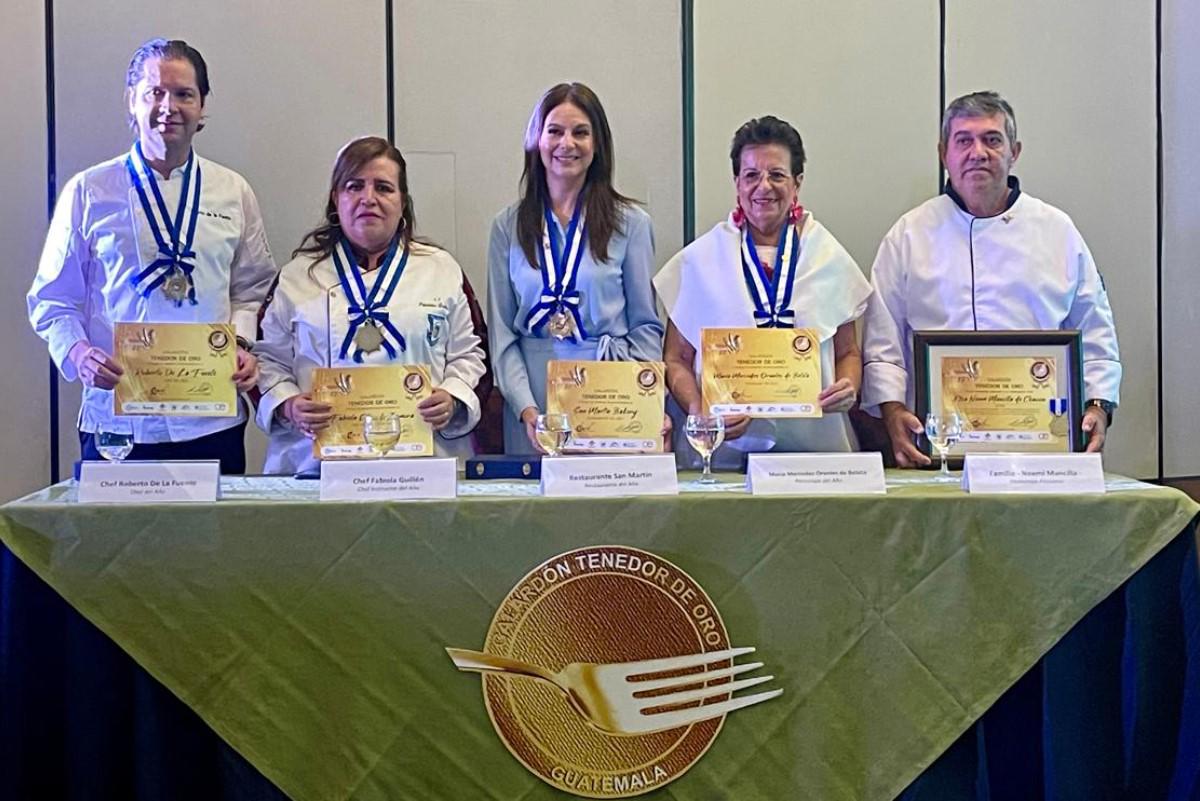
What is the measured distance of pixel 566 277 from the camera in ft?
8.70

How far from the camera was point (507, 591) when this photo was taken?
74.9 inches

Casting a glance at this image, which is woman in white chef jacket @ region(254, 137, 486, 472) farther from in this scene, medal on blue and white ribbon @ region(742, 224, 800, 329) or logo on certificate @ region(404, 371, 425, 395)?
medal on blue and white ribbon @ region(742, 224, 800, 329)

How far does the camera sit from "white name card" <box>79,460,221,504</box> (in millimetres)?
1897

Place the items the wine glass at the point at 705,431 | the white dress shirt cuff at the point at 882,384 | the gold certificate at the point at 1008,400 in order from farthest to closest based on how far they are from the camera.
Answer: the white dress shirt cuff at the point at 882,384 → the gold certificate at the point at 1008,400 → the wine glass at the point at 705,431

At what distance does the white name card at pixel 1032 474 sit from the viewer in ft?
6.55

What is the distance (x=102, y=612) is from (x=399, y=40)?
2064 millimetres

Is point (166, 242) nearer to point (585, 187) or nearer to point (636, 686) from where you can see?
point (585, 187)

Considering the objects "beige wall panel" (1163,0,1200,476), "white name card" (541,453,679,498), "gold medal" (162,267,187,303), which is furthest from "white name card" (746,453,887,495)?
"beige wall panel" (1163,0,1200,476)

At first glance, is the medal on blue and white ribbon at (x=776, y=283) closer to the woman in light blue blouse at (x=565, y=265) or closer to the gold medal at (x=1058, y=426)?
the woman in light blue blouse at (x=565, y=265)

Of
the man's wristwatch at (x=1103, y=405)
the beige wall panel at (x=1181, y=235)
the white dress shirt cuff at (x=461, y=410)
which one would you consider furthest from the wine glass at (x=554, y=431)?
the beige wall panel at (x=1181, y=235)

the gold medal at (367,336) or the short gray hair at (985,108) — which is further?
the short gray hair at (985,108)

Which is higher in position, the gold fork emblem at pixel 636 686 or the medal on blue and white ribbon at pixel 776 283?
the medal on blue and white ribbon at pixel 776 283

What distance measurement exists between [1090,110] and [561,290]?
1.98 meters

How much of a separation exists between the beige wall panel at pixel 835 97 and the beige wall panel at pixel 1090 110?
0.50ft
